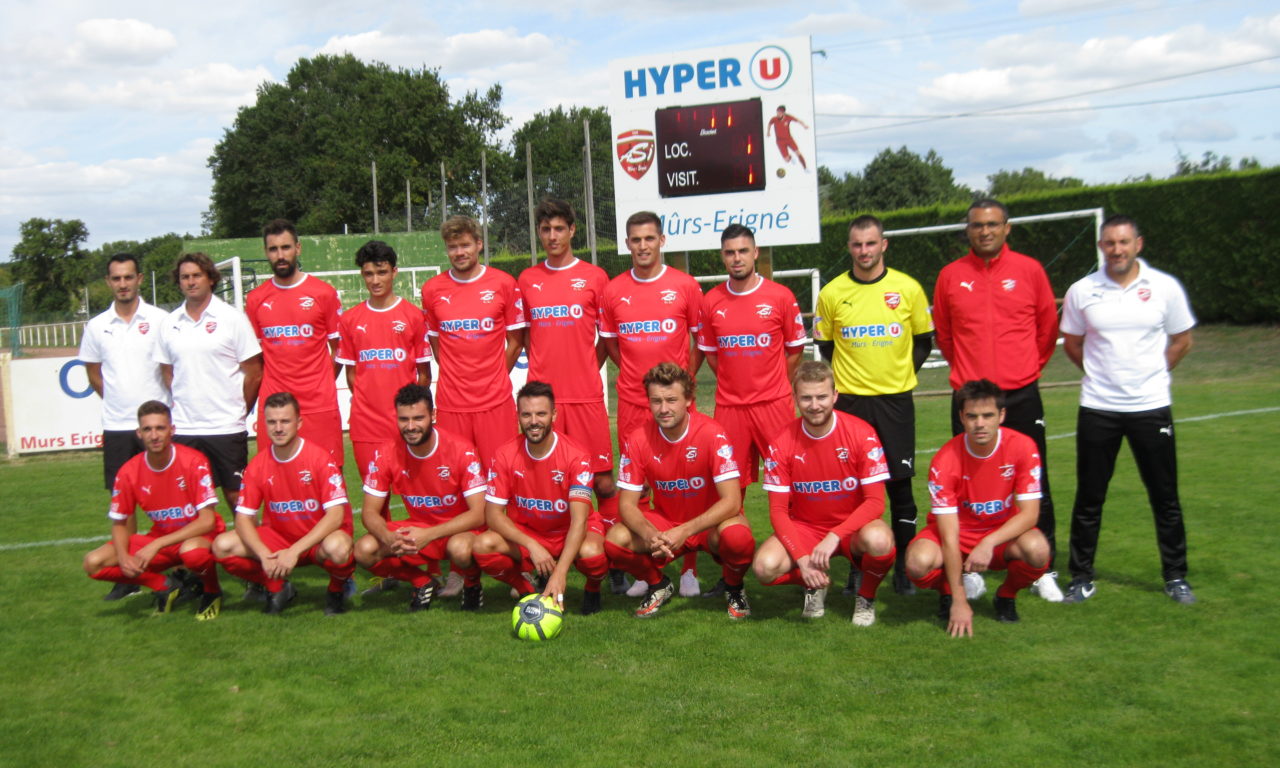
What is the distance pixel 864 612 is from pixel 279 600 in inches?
122

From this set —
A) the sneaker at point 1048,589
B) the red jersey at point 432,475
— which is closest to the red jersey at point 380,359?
the red jersey at point 432,475

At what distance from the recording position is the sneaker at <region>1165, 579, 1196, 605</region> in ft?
16.6

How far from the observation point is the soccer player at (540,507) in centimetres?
527

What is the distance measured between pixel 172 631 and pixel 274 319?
6.05 ft

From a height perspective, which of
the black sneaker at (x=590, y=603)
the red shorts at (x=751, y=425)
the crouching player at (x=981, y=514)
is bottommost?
the black sneaker at (x=590, y=603)

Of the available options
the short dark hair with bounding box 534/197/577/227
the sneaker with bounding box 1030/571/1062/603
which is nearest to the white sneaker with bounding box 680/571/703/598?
the sneaker with bounding box 1030/571/1062/603

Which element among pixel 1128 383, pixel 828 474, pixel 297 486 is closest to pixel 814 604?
pixel 828 474

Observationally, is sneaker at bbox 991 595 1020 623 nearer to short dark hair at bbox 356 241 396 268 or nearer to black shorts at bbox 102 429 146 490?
short dark hair at bbox 356 241 396 268

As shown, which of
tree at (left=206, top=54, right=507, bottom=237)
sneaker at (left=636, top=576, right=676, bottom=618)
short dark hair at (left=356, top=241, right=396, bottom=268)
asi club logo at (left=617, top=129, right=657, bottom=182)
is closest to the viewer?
sneaker at (left=636, top=576, right=676, bottom=618)

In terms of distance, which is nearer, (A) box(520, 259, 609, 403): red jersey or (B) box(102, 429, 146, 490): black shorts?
(A) box(520, 259, 609, 403): red jersey

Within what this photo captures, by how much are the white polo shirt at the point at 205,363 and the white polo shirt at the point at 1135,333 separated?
4628 millimetres

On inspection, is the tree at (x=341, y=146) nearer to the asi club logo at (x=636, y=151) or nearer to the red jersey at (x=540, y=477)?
the asi club logo at (x=636, y=151)

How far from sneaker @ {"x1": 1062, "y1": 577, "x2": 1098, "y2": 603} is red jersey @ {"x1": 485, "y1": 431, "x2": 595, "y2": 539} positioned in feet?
8.06

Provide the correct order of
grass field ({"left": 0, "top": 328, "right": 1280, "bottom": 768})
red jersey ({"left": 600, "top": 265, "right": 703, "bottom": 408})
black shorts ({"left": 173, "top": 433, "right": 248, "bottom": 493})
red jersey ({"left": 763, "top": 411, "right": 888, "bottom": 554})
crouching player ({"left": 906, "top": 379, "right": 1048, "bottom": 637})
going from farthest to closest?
1. black shorts ({"left": 173, "top": 433, "right": 248, "bottom": 493})
2. red jersey ({"left": 600, "top": 265, "right": 703, "bottom": 408})
3. red jersey ({"left": 763, "top": 411, "right": 888, "bottom": 554})
4. crouching player ({"left": 906, "top": 379, "right": 1048, "bottom": 637})
5. grass field ({"left": 0, "top": 328, "right": 1280, "bottom": 768})
